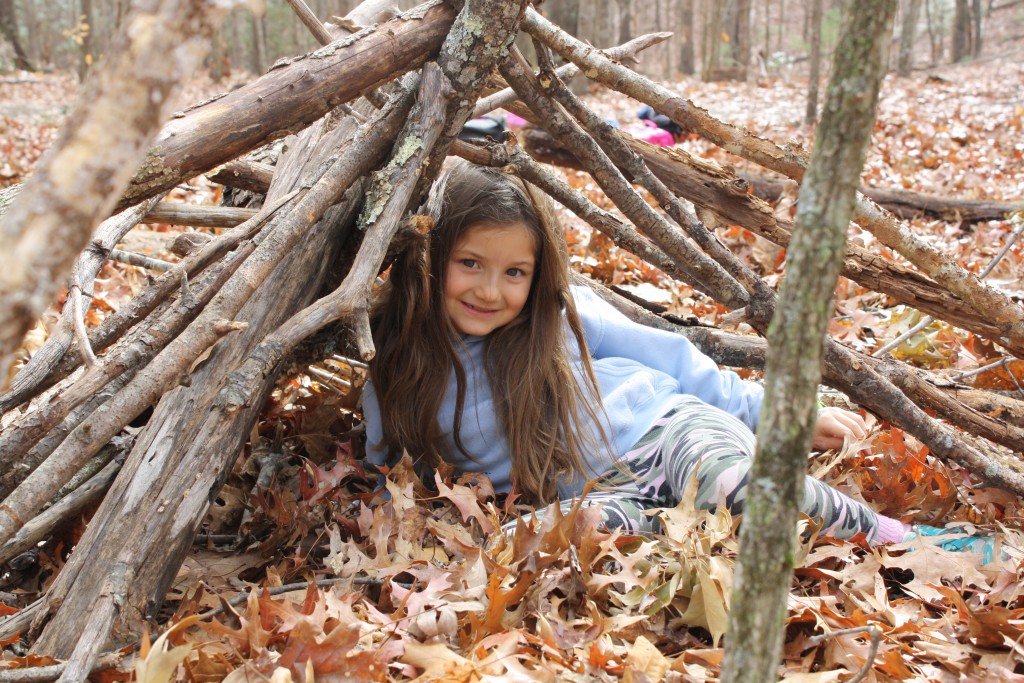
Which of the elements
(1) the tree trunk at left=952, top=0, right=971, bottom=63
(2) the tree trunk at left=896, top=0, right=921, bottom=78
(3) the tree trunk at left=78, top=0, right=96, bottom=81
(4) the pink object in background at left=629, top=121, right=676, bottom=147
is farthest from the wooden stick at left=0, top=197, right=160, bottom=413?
(1) the tree trunk at left=952, top=0, right=971, bottom=63

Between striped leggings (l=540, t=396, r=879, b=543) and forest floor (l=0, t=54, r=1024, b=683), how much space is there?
3.9 inches

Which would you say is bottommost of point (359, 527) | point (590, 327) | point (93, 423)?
point (359, 527)

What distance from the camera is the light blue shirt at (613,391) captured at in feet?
9.20

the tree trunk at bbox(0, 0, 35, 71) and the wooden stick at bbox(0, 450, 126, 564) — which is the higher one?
the tree trunk at bbox(0, 0, 35, 71)

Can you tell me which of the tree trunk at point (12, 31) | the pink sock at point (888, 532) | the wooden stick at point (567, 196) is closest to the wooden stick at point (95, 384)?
the wooden stick at point (567, 196)

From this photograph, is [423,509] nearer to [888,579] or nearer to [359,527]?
[359,527]

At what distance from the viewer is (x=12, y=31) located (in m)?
17.3

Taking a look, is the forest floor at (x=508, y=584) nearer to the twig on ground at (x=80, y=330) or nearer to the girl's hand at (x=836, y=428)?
the girl's hand at (x=836, y=428)

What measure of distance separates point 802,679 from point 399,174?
1.51 metres

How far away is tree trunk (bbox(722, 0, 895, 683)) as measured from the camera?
2.86ft

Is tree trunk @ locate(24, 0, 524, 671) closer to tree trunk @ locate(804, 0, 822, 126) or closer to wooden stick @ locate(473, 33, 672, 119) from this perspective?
wooden stick @ locate(473, 33, 672, 119)

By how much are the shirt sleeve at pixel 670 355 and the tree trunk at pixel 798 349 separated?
82.8 inches

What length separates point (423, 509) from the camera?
241 cm

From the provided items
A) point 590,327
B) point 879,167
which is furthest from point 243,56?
point 590,327
